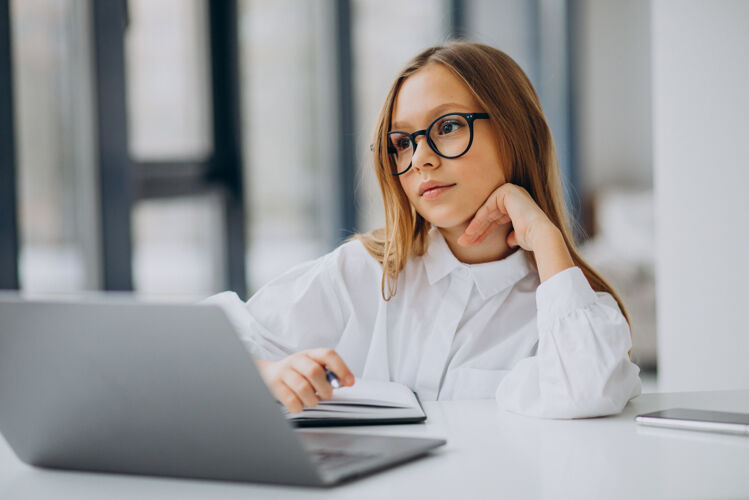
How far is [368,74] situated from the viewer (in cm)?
476

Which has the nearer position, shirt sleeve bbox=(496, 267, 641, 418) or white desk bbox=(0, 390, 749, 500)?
white desk bbox=(0, 390, 749, 500)

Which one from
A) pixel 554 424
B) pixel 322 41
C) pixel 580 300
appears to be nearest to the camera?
pixel 554 424

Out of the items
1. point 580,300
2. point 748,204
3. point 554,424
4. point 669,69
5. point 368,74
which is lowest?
point 554,424

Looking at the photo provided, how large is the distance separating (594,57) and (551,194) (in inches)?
211

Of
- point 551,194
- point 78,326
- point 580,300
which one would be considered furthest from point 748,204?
point 78,326

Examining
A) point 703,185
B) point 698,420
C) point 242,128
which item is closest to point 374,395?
point 698,420

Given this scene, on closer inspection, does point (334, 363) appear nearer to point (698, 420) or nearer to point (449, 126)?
point (698, 420)

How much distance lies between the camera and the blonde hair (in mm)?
1322

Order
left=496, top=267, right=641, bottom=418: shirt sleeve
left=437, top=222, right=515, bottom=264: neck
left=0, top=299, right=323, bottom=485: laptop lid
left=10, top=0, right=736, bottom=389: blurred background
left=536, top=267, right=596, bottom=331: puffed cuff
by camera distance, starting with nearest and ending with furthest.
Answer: left=0, top=299, right=323, bottom=485: laptop lid
left=496, top=267, right=641, bottom=418: shirt sleeve
left=536, top=267, right=596, bottom=331: puffed cuff
left=437, top=222, right=515, bottom=264: neck
left=10, top=0, right=736, bottom=389: blurred background

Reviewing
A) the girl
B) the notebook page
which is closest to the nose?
the girl

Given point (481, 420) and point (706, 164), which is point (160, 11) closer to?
point (706, 164)

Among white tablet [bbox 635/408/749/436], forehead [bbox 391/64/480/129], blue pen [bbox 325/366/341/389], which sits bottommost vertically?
white tablet [bbox 635/408/749/436]

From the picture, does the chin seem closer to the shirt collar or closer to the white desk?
the shirt collar

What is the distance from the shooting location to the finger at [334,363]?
0.92 meters
